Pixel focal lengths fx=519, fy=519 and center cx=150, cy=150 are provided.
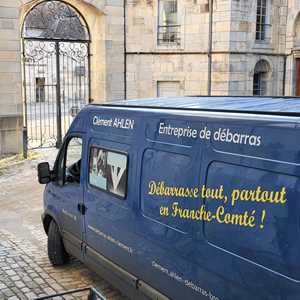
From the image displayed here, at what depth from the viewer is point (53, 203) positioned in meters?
7.17

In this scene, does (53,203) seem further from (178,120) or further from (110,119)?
(178,120)

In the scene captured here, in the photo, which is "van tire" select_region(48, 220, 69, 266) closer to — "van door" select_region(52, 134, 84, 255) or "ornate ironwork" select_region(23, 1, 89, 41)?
"van door" select_region(52, 134, 84, 255)

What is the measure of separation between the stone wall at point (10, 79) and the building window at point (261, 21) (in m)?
8.02

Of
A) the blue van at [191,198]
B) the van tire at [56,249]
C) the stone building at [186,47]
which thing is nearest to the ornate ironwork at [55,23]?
the stone building at [186,47]

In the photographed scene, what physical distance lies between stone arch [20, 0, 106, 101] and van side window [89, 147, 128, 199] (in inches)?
467

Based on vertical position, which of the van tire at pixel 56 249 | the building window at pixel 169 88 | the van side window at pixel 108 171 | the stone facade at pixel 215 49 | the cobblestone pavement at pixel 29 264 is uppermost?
the stone facade at pixel 215 49

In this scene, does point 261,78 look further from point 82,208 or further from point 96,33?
point 82,208

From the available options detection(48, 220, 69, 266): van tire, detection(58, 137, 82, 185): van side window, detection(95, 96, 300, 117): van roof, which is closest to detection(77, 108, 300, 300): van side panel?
detection(95, 96, 300, 117): van roof

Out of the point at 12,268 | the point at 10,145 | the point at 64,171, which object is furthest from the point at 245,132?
the point at 10,145

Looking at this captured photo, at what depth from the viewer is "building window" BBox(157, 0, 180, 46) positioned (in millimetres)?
18078

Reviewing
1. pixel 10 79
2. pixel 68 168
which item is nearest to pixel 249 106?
pixel 68 168

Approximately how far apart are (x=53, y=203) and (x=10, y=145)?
9.27 meters

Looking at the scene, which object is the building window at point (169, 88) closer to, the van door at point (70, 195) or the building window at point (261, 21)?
the building window at point (261, 21)

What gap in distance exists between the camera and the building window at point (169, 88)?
60.0ft
